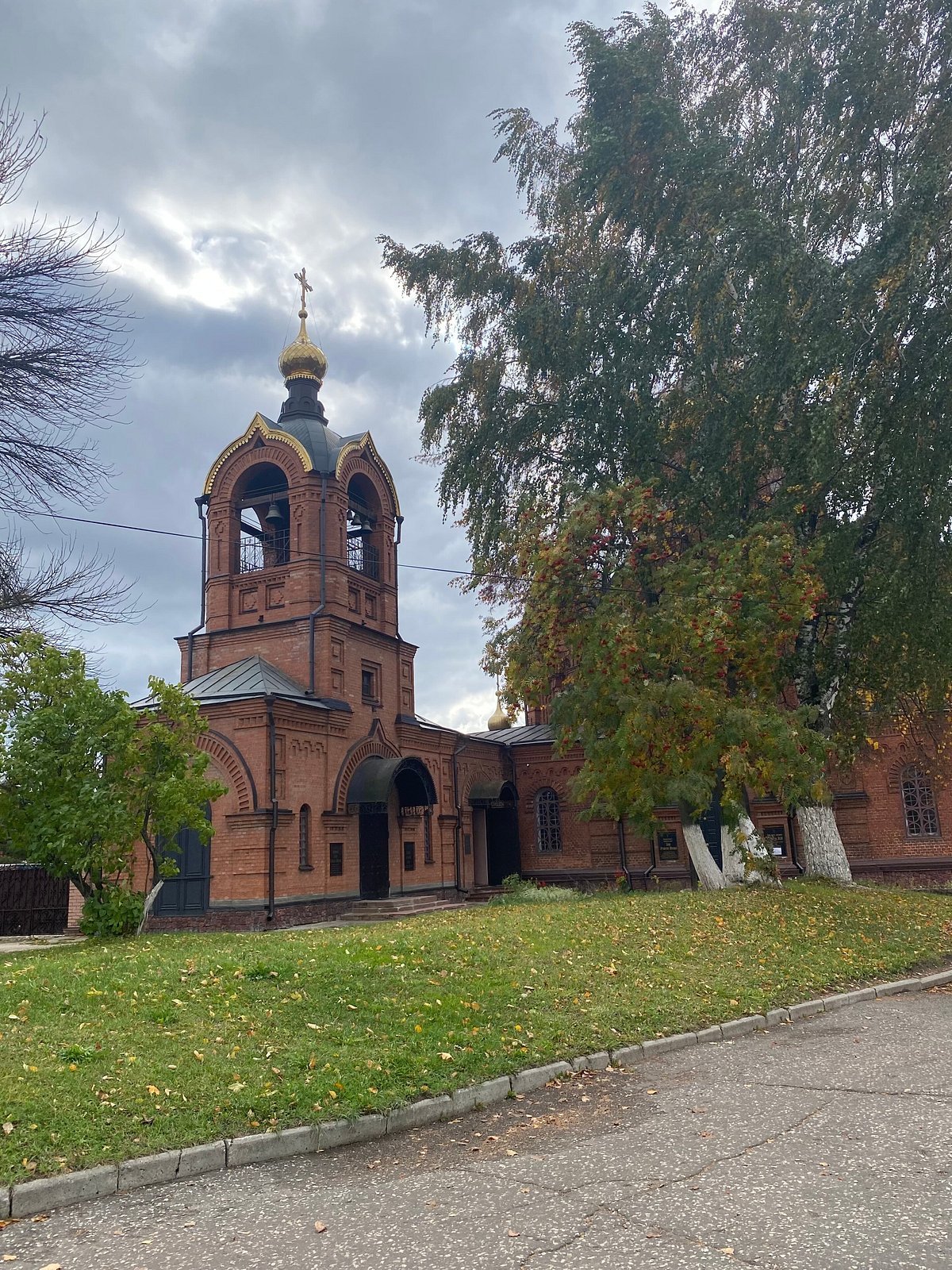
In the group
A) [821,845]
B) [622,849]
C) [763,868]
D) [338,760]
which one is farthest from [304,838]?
[622,849]

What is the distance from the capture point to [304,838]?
2106cm

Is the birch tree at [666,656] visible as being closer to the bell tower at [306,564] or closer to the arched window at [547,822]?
the bell tower at [306,564]

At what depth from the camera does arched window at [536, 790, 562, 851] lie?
29984 millimetres

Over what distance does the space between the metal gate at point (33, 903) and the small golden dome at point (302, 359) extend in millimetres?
15495

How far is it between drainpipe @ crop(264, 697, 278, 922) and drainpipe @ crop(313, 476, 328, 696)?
2373mm

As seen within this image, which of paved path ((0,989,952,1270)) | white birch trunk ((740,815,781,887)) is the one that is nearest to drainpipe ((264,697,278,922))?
white birch trunk ((740,815,781,887))

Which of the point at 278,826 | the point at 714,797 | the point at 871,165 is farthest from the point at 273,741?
the point at 871,165

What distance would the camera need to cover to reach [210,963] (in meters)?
9.42

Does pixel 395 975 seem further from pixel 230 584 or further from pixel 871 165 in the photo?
pixel 230 584

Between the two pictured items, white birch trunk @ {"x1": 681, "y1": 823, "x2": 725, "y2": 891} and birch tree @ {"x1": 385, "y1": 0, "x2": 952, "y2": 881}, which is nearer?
birch tree @ {"x1": 385, "y1": 0, "x2": 952, "y2": 881}

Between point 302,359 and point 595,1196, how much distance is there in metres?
26.2

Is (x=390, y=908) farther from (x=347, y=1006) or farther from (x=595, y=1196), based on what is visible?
(x=595, y=1196)

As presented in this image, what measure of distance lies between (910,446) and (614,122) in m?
9.32

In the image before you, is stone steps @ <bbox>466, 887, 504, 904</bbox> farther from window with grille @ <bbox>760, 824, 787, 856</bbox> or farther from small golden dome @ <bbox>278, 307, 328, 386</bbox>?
small golden dome @ <bbox>278, 307, 328, 386</bbox>
